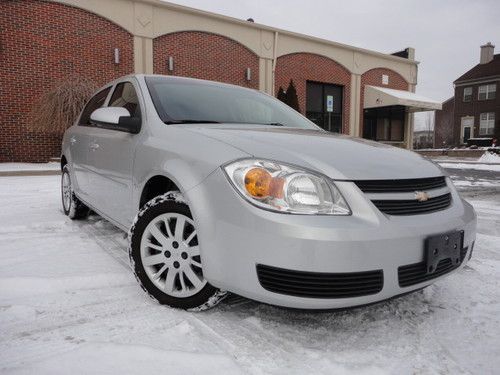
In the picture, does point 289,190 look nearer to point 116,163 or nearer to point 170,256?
point 170,256

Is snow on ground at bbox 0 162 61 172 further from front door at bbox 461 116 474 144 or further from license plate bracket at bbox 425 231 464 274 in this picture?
front door at bbox 461 116 474 144

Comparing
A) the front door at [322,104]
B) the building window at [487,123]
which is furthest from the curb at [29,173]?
the building window at [487,123]

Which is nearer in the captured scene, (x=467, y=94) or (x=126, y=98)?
(x=126, y=98)

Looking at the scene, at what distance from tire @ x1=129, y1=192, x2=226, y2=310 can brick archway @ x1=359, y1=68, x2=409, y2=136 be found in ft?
61.9

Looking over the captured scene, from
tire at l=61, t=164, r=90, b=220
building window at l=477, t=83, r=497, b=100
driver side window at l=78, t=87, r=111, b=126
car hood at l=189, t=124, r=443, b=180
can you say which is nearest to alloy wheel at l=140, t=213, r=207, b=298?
car hood at l=189, t=124, r=443, b=180

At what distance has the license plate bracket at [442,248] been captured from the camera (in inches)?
70.9

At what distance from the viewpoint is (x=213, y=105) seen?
Result: 9.46 feet

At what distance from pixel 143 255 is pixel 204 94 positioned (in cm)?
136

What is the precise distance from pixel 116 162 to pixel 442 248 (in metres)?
2.13

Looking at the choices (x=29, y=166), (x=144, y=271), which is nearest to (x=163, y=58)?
(x=29, y=166)

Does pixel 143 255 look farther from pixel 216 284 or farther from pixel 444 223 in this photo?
pixel 444 223

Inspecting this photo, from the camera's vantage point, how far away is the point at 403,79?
21719 millimetres

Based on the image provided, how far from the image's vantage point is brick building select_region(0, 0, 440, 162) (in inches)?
451

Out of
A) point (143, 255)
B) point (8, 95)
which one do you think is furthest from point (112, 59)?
point (143, 255)
